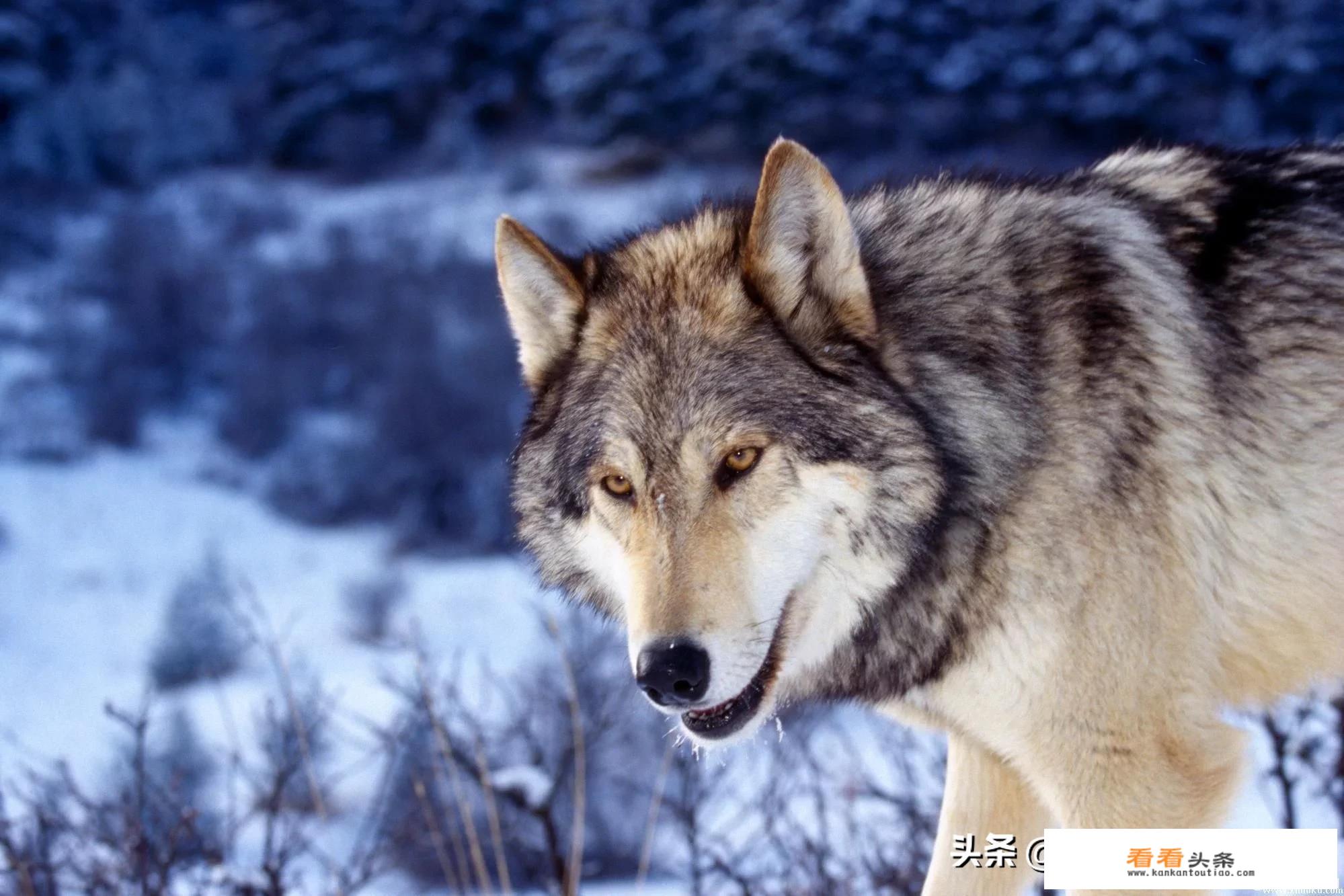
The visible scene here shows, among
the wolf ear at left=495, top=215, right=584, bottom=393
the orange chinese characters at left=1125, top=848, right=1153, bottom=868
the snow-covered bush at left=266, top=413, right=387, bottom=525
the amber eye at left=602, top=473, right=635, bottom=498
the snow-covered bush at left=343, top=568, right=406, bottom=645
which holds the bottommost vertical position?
the snow-covered bush at left=343, top=568, right=406, bottom=645

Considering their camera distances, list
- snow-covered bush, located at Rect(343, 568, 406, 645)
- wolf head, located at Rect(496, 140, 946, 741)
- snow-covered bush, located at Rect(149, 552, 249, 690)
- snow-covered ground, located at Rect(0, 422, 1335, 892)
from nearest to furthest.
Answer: wolf head, located at Rect(496, 140, 946, 741)
snow-covered ground, located at Rect(0, 422, 1335, 892)
snow-covered bush, located at Rect(149, 552, 249, 690)
snow-covered bush, located at Rect(343, 568, 406, 645)

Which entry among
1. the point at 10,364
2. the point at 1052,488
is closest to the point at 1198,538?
the point at 1052,488

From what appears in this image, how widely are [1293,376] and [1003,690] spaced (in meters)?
0.91

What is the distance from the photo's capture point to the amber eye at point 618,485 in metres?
2.62

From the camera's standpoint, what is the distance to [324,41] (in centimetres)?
3550

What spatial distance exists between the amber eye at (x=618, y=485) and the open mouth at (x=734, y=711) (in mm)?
418

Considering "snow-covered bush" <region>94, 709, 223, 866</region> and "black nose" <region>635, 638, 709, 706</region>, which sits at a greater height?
"black nose" <region>635, 638, 709, 706</region>

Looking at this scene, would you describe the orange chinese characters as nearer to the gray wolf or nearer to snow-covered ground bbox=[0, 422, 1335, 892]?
the gray wolf

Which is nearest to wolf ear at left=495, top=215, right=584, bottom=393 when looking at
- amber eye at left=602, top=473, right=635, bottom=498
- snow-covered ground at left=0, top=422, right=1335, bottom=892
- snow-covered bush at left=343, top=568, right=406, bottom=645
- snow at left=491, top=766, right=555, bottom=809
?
amber eye at left=602, top=473, right=635, bottom=498

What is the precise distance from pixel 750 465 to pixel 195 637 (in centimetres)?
1283

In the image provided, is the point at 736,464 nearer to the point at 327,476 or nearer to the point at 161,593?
the point at 161,593

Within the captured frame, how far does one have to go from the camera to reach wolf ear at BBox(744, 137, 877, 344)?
2574 millimetres
